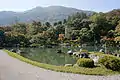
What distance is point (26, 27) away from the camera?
7725 centimetres

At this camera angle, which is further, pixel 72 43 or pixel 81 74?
pixel 72 43

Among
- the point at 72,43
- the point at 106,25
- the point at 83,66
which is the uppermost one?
the point at 83,66

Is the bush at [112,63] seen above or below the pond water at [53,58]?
above

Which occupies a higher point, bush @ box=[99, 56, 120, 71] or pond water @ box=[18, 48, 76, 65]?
bush @ box=[99, 56, 120, 71]

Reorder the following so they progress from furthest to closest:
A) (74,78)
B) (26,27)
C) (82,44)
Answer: (26,27) → (82,44) → (74,78)

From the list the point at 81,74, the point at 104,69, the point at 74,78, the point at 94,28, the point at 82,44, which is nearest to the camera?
the point at 74,78

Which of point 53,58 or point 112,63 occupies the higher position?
point 112,63

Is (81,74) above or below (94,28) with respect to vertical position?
above

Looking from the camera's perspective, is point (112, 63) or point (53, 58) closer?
point (112, 63)

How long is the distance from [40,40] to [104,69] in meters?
45.2

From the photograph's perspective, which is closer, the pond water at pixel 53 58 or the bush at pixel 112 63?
the bush at pixel 112 63

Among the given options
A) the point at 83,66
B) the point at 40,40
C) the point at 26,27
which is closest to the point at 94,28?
the point at 40,40

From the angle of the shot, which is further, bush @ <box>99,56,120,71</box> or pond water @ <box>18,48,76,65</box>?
pond water @ <box>18,48,76,65</box>

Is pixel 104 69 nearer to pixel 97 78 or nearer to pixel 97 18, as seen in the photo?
pixel 97 78
